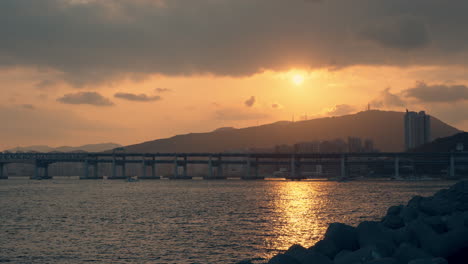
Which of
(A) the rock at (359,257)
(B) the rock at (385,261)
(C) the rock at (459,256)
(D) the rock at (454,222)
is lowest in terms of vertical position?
(C) the rock at (459,256)

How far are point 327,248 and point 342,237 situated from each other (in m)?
0.73

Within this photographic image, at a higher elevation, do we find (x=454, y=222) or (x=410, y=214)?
(x=454, y=222)

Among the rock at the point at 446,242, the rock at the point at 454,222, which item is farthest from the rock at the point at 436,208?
the rock at the point at 446,242

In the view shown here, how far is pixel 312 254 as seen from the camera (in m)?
14.4

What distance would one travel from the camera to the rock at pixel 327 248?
1634 cm

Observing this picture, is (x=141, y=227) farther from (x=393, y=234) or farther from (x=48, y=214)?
(x=393, y=234)

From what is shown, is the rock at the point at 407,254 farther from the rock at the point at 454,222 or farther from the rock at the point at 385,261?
the rock at the point at 454,222

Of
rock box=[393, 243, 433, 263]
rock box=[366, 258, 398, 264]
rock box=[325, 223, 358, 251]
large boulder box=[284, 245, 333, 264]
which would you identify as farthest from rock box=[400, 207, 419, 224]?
rock box=[366, 258, 398, 264]

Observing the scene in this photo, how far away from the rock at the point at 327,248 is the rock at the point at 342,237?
164mm

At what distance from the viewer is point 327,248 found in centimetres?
1648

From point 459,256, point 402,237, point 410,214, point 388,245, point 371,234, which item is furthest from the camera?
→ point 410,214

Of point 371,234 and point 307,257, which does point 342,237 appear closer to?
point 371,234

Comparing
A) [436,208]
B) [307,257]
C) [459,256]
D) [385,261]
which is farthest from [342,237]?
[436,208]

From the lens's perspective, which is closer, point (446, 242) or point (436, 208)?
point (446, 242)
